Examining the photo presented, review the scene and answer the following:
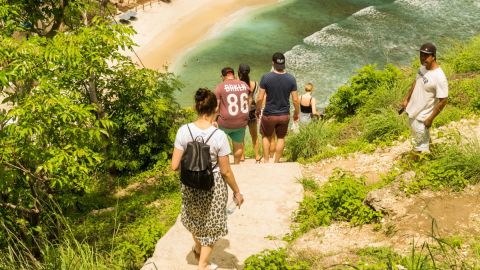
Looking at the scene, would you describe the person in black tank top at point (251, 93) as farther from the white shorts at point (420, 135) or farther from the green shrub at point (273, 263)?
the green shrub at point (273, 263)

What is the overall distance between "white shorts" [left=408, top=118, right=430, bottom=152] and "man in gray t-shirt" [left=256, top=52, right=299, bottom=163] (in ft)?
6.57

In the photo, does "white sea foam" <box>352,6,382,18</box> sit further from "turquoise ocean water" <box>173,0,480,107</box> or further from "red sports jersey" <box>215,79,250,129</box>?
"red sports jersey" <box>215,79,250,129</box>

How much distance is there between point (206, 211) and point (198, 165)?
63 centimetres

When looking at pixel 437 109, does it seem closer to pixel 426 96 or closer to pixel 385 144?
pixel 426 96

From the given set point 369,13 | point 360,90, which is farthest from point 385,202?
point 369,13

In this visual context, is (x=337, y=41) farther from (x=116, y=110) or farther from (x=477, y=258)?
(x=477, y=258)

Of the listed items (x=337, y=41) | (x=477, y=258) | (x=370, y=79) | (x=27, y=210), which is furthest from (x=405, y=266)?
(x=337, y=41)

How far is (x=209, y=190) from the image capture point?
5.02 m

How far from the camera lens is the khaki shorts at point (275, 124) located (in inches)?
336

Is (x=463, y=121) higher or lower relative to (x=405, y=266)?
lower

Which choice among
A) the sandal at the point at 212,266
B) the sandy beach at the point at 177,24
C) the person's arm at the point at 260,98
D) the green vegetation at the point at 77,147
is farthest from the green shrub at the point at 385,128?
the sandy beach at the point at 177,24

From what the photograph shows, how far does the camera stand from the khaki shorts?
8.54 m

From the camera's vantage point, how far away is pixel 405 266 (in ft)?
15.1

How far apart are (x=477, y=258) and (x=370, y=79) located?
8.05 meters
